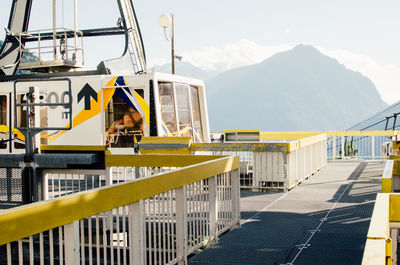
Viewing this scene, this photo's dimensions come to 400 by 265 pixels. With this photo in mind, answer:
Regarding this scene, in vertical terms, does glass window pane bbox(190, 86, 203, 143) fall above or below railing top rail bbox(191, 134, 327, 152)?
above

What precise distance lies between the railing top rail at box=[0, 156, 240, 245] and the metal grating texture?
228 centimetres

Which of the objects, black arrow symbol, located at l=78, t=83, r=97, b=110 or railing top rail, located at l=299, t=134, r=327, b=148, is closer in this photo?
railing top rail, located at l=299, t=134, r=327, b=148

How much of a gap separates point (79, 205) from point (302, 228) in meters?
4.42

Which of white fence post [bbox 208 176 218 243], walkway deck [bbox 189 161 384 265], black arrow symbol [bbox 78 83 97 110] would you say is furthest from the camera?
black arrow symbol [bbox 78 83 97 110]

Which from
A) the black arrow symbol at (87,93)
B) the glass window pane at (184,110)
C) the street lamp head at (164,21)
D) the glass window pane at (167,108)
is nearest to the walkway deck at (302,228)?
the glass window pane at (167,108)

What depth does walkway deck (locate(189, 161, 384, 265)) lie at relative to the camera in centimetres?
567

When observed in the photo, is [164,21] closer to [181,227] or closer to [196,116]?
[196,116]

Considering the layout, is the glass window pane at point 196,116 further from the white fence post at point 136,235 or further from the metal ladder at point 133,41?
the white fence post at point 136,235

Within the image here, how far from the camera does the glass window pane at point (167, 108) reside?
12.8 meters

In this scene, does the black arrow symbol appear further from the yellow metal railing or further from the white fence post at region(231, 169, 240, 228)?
the yellow metal railing

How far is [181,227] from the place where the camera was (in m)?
5.18

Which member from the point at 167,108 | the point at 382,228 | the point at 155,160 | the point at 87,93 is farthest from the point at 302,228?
the point at 87,93

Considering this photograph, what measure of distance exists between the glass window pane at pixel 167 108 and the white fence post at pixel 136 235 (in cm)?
850

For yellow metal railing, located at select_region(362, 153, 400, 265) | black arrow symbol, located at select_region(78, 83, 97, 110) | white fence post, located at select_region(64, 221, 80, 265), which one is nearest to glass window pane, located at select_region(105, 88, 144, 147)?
black arrow symbol, located at select_region(78, 83, 97, 110)
